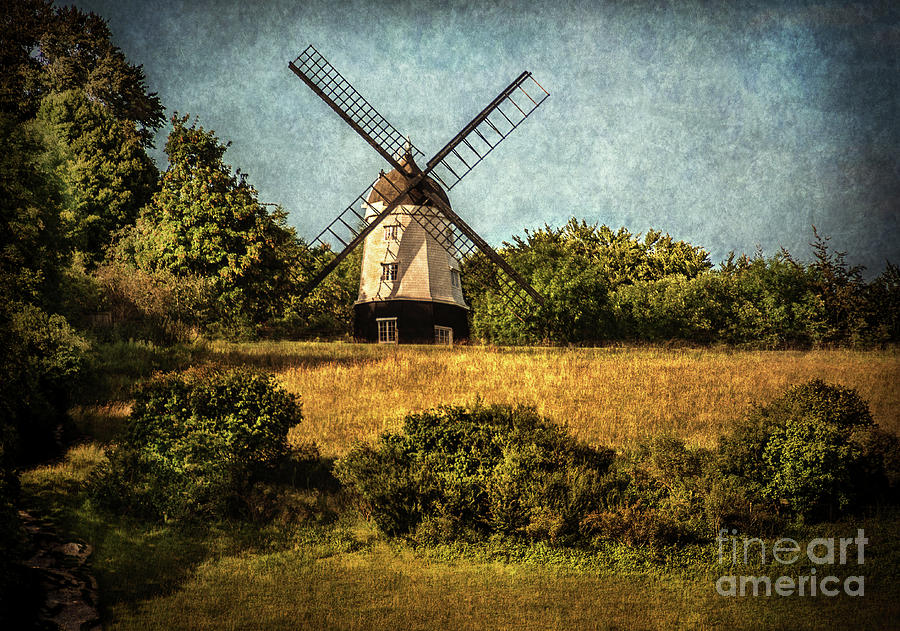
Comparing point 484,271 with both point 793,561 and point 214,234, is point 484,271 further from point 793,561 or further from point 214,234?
point 793,561

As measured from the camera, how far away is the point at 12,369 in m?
9.23

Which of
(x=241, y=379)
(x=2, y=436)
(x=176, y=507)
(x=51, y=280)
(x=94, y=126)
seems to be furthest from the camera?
(x=94, y=126)

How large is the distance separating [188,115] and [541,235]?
26778 millimetres

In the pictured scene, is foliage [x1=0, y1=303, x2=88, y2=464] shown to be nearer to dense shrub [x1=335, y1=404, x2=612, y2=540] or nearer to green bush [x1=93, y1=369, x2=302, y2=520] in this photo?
green bush [x1=93, y1=369, x2=302, y2=520]

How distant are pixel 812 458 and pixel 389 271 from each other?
23735 millimetres

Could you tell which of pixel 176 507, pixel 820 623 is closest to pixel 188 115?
pixel 176 507

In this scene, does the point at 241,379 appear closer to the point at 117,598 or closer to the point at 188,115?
the point at 117,598

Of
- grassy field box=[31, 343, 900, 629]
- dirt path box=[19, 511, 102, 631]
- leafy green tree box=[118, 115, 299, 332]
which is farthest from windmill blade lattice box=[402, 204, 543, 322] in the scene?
dirt path box=[19, 511, 102, 631]

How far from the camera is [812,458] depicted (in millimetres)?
11445

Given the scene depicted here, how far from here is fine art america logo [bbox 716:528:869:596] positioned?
9.45 metres

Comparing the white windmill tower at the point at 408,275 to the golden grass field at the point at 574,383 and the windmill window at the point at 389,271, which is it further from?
the golden grass field at the point at 574,383

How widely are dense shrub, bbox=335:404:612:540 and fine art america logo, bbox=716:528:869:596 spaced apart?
2203mm

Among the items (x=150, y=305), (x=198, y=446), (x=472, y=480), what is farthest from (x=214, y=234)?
(x=472, y=480)

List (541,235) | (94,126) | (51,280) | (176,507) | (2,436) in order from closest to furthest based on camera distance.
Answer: (2,436) < (176,507) < (51,280) < (94,126) < (541,235)
